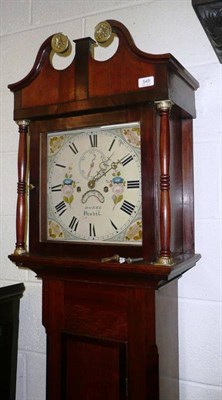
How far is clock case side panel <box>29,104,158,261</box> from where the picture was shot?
1037mm

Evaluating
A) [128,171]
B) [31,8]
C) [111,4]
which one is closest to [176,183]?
[128,171]

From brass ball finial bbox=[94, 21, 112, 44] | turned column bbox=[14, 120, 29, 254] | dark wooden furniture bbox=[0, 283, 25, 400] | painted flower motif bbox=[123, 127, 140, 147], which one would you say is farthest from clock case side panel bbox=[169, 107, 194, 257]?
dark wooden furniture bbox=[0, 283, 25, 400]

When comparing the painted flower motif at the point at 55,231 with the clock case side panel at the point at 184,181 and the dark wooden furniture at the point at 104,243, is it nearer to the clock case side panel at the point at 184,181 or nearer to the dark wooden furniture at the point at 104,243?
the dark wooden furniture at the point at 104,243

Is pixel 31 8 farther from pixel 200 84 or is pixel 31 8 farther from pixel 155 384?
pixel 155 384

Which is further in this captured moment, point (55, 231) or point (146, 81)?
point (55, 231)

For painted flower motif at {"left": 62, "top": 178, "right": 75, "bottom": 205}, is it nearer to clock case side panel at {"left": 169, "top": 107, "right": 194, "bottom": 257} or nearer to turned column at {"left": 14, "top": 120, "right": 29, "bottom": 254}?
turned column at {"left": 14, "top": 120, "right": 29, "bottom": 254}

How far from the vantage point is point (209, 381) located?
1259mm

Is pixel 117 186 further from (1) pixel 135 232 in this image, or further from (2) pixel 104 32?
(2) pixel 104 32

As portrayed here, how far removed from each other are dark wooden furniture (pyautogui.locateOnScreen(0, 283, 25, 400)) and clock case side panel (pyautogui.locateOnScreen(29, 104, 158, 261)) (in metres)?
0.34

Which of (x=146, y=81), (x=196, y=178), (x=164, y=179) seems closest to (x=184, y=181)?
(x=196, y=178)

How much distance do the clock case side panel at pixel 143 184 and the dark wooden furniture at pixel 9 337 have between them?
340 mm

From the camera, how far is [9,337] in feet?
4.76

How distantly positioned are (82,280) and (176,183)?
0.41m
